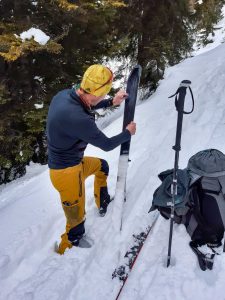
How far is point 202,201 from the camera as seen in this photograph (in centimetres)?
390

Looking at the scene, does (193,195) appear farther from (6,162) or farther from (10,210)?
(6,162)

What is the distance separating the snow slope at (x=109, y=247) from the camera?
387 cm

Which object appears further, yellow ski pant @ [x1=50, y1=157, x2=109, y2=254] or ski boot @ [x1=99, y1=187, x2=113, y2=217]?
ski boot @ [x1=99, y1=187, x2=113, y2=217]

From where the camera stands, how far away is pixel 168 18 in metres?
13.4

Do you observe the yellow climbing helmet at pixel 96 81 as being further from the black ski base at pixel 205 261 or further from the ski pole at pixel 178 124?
the black ski base at pixel 205 261

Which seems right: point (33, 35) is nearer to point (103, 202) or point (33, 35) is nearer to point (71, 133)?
point (103, 202)

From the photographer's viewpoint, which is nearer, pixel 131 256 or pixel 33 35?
pixel 131 256

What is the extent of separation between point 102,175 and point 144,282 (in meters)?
1.77

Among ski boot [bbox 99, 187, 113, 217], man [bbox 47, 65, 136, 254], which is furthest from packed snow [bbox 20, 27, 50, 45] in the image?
ski boot [bbox 99, 187, 113, 217]

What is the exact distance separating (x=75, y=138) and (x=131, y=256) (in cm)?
173

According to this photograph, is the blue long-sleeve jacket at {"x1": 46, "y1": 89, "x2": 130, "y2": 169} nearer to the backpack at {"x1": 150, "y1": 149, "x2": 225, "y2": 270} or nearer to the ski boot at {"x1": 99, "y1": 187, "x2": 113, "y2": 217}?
the backpack at {"x1": 150, "y1": 149, "x2": 225, "y2": 270}

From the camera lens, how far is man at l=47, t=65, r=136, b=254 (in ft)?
12.7

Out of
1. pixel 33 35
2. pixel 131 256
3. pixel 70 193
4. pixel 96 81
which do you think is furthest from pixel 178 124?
pixel 33 35

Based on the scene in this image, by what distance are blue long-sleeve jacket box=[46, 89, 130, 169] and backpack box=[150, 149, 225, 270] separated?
36.3 inches
